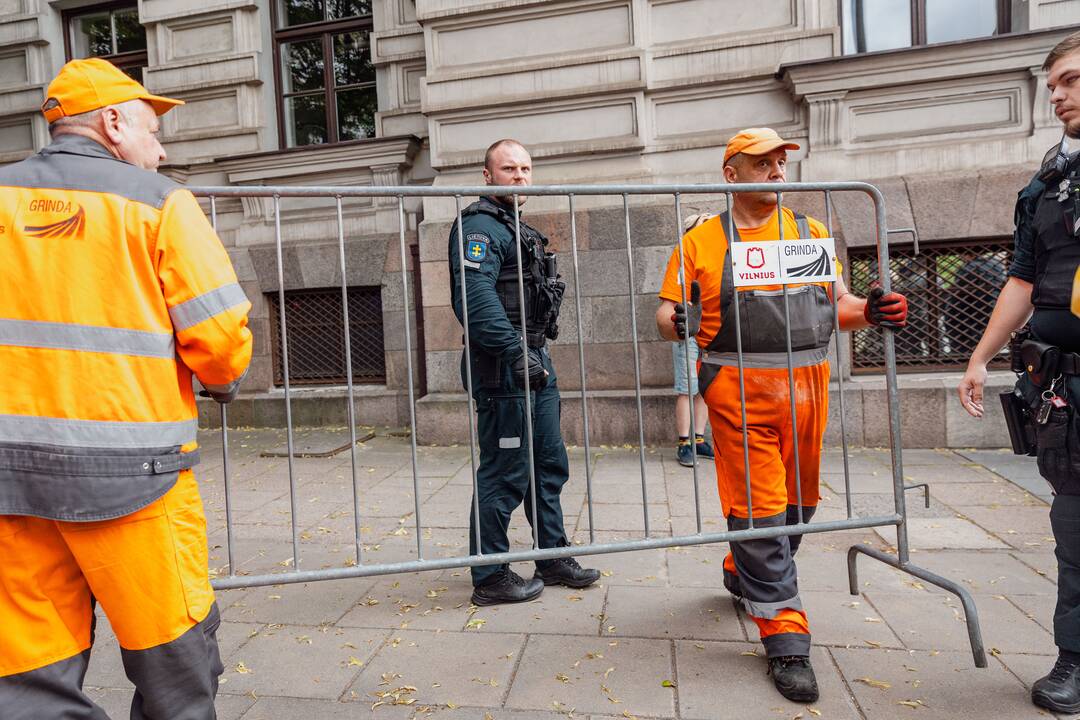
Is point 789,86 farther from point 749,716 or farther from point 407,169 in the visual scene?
point 749,716

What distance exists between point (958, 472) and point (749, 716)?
12.9ft

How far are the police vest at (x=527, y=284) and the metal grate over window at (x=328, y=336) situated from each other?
4.82 metres

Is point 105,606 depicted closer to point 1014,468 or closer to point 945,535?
point 945,535

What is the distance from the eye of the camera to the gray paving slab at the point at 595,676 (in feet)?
8.08

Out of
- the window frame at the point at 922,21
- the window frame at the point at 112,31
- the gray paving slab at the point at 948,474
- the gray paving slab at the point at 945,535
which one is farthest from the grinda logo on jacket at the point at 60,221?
the window frame at the point at 112,31

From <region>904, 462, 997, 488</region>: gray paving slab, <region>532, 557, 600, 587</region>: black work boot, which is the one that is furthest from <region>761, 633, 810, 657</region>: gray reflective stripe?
<region>904, 462, 997, 488</region>: gray paving slab

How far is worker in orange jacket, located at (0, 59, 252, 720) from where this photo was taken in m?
1.68

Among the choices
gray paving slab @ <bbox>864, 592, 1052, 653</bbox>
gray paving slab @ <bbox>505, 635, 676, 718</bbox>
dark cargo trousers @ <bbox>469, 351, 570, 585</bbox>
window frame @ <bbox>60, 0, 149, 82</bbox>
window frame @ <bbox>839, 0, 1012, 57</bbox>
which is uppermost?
window frame @ <bbox>60, 0, 149, 82</bbox>

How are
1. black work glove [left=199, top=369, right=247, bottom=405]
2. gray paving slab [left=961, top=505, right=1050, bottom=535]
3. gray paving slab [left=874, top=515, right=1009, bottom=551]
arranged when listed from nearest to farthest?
black work glove [left=199, top=369, right=247, bottom=405]
gray paving slab [left=874, top=515, right=1009, bottom=551]
gray paving slab [left=961, top=505, right=1050, bottom=535]

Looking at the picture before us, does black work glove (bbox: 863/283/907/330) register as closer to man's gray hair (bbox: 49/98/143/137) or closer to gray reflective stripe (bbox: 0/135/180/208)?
gray reflective stripe (bbox: 0/135/180/208)

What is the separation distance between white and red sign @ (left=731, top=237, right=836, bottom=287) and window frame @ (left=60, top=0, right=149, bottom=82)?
31.3ft

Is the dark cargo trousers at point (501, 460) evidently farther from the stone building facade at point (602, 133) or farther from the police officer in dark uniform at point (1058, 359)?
the stone building facade at point (602, 133)

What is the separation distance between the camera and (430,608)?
3.36m

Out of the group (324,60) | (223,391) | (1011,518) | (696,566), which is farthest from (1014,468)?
(324,60)
